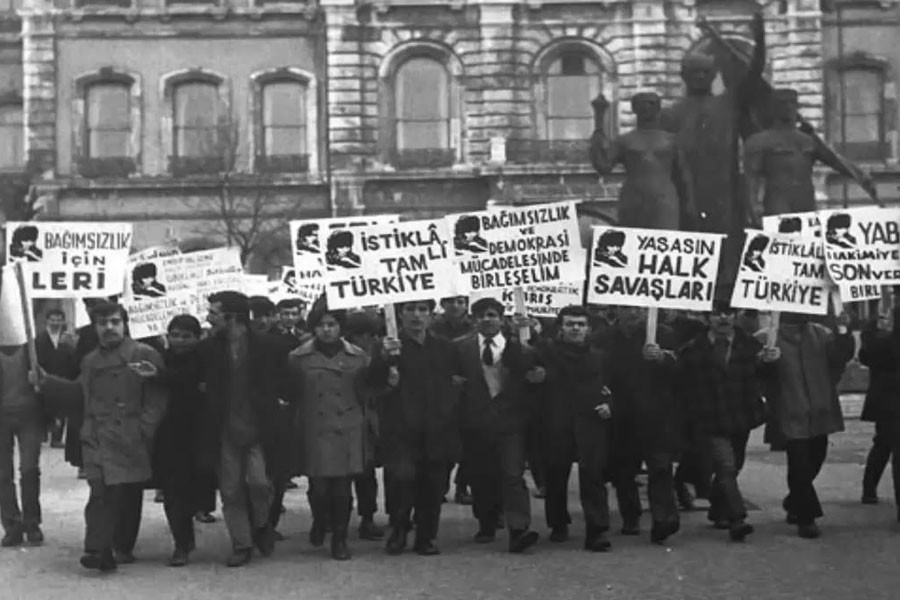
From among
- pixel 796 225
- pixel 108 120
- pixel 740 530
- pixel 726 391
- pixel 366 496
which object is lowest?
pixel 740 530

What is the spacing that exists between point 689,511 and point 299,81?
953 inches

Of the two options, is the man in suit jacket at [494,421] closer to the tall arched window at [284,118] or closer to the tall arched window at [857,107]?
the tall arched window at [284,118]

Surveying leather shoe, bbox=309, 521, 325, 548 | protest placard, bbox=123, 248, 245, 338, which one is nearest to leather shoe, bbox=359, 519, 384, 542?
leather shoe, bbox=309, 521, 325, 548

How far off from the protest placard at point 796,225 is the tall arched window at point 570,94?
2286 cm

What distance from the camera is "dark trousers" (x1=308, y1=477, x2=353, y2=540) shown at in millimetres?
10555

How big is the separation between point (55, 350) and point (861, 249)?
6.50 meters

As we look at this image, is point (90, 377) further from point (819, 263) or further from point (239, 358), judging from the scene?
point (819, 263)

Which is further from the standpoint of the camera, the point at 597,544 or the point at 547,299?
the point at 547,299

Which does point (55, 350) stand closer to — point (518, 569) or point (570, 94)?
point (518, 569)

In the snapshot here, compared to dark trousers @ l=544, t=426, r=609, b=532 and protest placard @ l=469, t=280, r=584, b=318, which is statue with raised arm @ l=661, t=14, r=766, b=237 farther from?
Answer: dark trousers @ l=544, t=426, r=609, b=532

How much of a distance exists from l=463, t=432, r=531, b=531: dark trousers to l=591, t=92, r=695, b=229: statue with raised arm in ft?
12.2

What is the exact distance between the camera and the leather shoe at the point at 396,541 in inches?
421

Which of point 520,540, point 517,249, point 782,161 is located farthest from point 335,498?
point 782,161

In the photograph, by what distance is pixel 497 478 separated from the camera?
1125cm
